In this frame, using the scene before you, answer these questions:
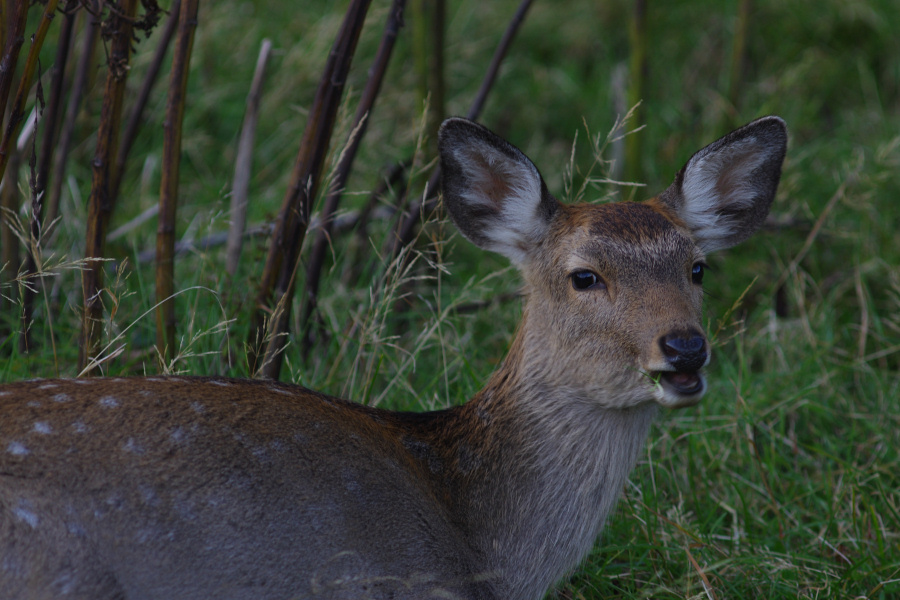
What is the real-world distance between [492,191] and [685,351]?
3.80ft

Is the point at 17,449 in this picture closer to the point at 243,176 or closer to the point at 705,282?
the point at 243,176

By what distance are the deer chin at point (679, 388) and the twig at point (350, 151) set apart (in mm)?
1639

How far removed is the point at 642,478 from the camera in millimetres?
4113

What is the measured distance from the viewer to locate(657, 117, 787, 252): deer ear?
3799 millimetres

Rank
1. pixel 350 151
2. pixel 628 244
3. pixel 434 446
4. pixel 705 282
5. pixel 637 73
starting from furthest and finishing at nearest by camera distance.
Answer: pixel 705 282, pixel 637 73, pixel 350 151, pixel 434 446, pixel 628 244

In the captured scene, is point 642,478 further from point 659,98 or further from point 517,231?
point 659,98

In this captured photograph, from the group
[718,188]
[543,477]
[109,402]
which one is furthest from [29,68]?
[718,188]

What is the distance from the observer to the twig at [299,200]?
3957mm

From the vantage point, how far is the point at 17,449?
2.62 m

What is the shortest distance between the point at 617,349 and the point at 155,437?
4.71 ft

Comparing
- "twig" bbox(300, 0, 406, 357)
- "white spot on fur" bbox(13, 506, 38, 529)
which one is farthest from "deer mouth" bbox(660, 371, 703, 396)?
"white spot on fur" bbox(13, 506, 38, 529)

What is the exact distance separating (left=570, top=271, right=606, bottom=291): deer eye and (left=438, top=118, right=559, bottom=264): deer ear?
13.4 inches

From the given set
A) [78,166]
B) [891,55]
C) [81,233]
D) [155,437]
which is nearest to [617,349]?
[155,437]

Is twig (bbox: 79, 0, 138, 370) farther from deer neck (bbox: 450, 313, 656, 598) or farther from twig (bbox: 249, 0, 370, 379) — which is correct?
deer neck (bbox: 450, 313, 656, 598)
